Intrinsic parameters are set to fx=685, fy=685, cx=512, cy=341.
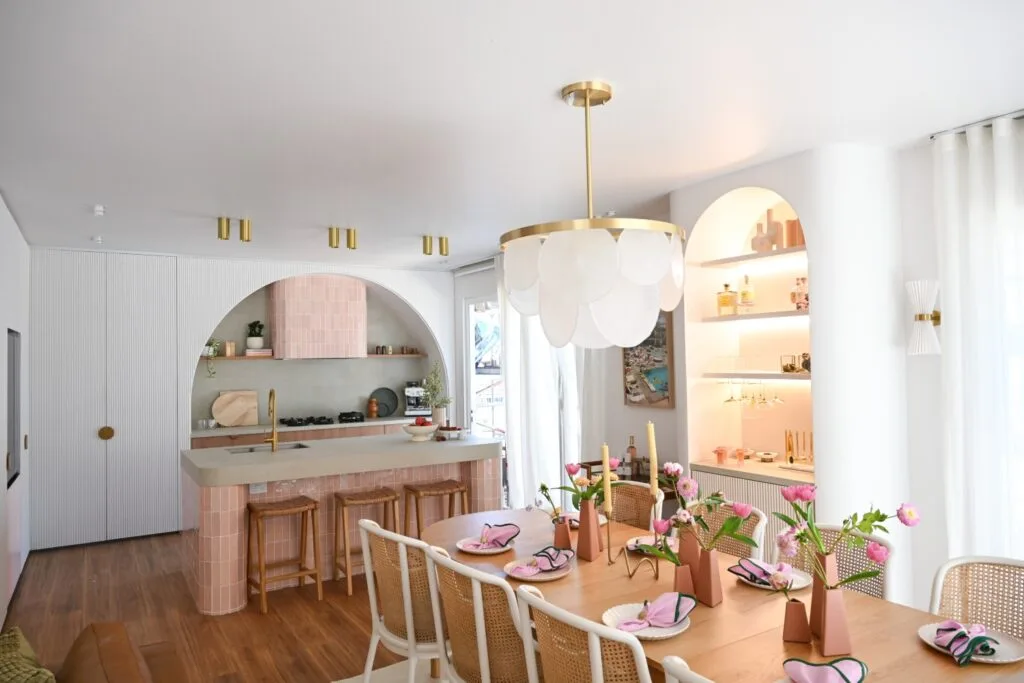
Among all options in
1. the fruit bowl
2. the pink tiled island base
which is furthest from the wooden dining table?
the fruit bowl

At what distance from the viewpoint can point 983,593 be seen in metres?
2.13

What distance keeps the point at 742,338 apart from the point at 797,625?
9.67ft

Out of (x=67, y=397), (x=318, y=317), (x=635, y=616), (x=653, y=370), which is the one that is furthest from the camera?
(x=318, y=317)

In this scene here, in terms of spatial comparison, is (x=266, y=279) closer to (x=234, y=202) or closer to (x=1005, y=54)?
(x=234, y=202)

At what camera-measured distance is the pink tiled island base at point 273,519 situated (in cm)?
423

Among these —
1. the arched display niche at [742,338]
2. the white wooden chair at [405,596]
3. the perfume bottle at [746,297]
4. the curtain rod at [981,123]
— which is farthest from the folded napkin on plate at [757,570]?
the curtain rod at [981,123]

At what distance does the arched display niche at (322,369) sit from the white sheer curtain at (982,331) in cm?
524

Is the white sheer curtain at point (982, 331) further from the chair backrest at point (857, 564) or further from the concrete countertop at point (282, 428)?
the concrete countertop at point (282, 428)

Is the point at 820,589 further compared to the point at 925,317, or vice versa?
the point at 925,317

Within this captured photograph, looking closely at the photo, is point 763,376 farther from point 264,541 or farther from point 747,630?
point 264,541

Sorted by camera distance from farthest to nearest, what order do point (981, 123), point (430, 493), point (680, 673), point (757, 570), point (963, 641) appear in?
point (430, 493) < point (981, 123) < point (757, 570) < point (963, 641) < point (680, 673)

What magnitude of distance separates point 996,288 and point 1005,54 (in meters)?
1.20

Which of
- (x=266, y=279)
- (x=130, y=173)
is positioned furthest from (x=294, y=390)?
(x=130, y=173)

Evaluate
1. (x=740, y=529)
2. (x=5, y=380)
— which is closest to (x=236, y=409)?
(x=5, y=380)
